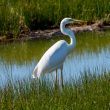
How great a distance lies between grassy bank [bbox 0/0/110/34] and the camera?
628 inches

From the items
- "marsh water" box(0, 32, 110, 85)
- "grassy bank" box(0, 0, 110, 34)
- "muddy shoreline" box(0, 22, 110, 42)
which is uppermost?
"grassy bank" box(0, 0, 110, 34)

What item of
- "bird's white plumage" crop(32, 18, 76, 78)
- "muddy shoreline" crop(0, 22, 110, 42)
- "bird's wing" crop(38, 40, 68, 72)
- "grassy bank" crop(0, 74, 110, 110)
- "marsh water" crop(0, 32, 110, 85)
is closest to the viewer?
"grassy bank" crop(0, 74, 110, 110)

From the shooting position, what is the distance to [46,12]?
654 inches

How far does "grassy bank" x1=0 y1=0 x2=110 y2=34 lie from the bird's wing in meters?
4.63

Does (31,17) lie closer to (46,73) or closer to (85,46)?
(85,46)

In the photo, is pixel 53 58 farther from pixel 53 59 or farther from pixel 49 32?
pixel 49 32

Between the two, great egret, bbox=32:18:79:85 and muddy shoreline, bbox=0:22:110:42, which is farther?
muddy shoreline, bbox=0:22:110:42

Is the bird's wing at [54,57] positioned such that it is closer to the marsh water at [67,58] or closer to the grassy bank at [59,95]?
the marsh water at [67,58]

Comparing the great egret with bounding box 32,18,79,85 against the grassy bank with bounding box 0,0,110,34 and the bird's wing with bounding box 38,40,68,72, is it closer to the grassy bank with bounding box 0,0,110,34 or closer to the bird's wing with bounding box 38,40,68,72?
the bird's wing with bounding box 38,40,68,72

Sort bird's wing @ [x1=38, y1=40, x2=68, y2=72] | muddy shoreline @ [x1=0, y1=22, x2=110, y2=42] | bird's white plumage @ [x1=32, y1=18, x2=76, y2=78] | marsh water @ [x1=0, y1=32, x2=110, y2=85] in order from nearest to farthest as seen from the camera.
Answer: bird's white plumage @ [x1=32, y1=18, x2=76, y2=78]
bird's wing @ [x1=38, y1=40, x2=68, y2=72]
marsh water @ [x1=0, y1=32, x2=110, y2=85]
muddy shoreline @ [x1=0, y1=22, x2=110, y2=42]

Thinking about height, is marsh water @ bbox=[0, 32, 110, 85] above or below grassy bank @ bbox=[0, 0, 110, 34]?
below

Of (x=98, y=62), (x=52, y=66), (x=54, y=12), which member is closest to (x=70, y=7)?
(x=54, y=12)

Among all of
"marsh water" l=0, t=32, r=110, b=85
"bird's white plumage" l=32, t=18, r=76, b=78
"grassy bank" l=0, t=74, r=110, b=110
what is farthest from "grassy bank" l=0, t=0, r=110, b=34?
"grassy bank" l=0, t=74, r=110, b=110

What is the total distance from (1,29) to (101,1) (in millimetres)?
3091
